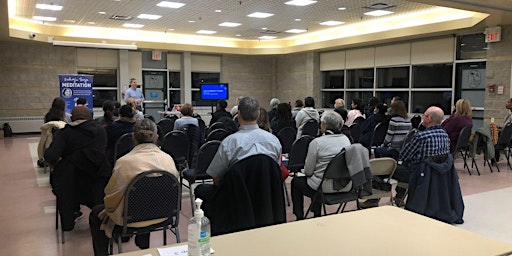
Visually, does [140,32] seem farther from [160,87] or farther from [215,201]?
[215,201]

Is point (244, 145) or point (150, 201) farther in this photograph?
point (244, 145)

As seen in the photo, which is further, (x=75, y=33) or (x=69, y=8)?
(x=75, y=33)

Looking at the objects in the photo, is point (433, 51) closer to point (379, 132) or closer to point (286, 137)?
point (379, 132)

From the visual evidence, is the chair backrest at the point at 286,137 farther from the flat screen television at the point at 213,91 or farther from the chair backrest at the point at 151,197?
the flat screen television at the point at 213,91

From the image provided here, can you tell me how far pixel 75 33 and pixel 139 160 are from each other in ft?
38.8

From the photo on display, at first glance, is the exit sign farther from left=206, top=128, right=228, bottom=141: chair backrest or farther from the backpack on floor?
the backpack on floor

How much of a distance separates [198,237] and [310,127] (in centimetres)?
537

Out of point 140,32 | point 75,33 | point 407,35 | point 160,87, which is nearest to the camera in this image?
point 407,35

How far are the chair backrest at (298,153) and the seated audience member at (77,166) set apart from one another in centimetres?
212

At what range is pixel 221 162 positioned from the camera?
305 cm

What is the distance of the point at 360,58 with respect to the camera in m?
13.6

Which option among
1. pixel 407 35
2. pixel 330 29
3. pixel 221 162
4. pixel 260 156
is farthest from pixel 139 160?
pixel 330 29

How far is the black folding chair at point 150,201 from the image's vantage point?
2.72 metres

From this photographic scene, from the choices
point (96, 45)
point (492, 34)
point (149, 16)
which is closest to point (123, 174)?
point (149, 16)
